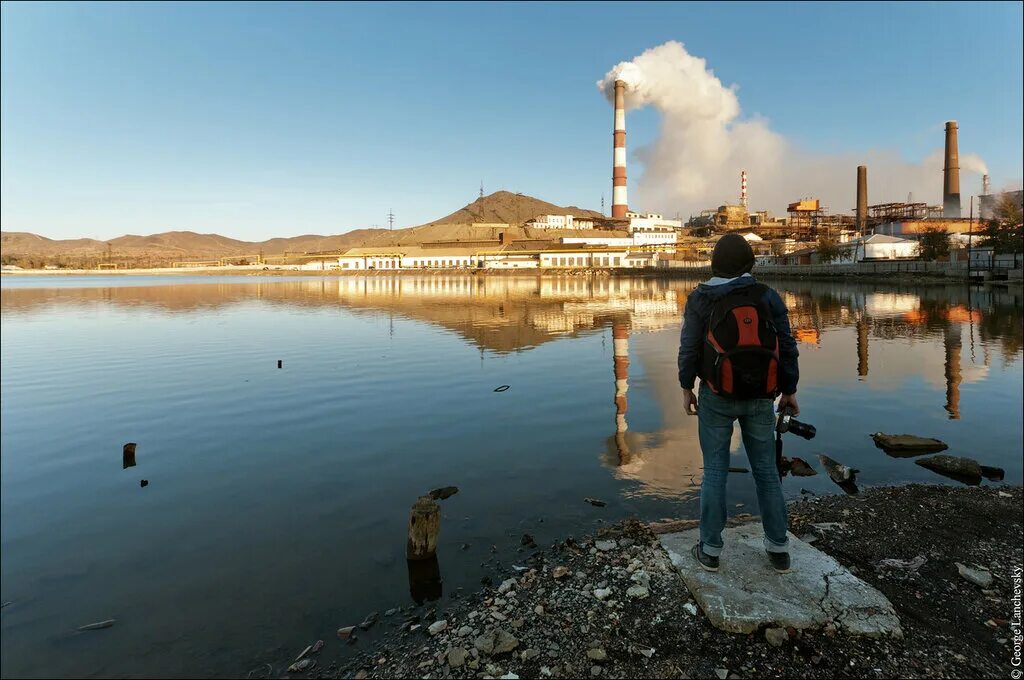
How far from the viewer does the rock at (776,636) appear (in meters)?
3.76

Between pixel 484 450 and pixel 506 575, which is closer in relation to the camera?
pixel 506 575

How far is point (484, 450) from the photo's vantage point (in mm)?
10047

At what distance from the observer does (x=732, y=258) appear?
4180mm


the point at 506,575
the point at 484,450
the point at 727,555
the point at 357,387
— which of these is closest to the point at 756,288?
the point at 727,555

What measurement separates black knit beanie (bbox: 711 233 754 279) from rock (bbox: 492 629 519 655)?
3.33 metres

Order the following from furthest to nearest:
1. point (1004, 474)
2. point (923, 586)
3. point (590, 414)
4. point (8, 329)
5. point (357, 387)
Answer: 1. point (8, 329)
2. point (357, 387)
3. point (590, 414)
4. point (1004, 474)
5. point (923, 586)

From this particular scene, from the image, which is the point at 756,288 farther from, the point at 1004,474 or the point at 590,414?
the point at 590,414

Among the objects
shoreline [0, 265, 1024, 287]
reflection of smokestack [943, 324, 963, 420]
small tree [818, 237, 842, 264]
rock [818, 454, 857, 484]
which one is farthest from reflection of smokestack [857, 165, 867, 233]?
rock [818, 454, 857, 484]

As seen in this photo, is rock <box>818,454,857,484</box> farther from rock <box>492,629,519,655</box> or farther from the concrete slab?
rock <box>492,629,519,655</box>

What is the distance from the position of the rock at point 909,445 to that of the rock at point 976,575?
4895mm

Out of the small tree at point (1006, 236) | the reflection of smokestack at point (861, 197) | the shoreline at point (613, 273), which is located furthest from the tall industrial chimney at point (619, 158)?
the small tree at point (1006, 236)

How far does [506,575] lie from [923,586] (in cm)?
389

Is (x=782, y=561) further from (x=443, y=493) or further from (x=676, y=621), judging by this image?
(x=443, y=493)

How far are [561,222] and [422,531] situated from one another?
178 meters
